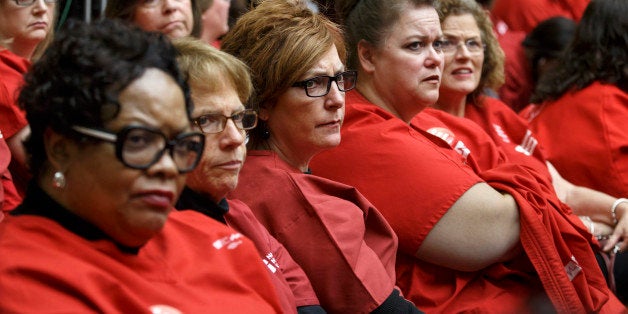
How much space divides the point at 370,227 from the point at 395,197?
20 centimetres

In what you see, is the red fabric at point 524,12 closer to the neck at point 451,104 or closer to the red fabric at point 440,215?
the neck at point 451,104

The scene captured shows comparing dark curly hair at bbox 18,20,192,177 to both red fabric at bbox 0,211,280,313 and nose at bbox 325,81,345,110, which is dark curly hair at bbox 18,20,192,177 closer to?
red fabric at bbox 0,211,280,313

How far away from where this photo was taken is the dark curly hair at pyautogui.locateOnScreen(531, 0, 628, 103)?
4.12 meters

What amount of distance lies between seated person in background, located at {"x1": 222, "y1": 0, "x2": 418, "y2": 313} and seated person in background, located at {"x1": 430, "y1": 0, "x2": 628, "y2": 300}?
96 cm

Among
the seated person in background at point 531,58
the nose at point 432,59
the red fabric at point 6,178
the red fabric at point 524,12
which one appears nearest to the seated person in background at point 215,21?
the nose at point 432,59

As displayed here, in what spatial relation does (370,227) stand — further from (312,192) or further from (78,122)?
(78,122)

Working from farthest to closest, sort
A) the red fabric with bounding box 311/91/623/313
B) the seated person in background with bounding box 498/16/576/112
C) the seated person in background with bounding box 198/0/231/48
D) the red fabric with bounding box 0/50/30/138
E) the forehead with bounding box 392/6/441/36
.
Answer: the seated person in background with bounding box 498/16/576/112 → the seated person in background with bounding box 198/0/231/48 → the forehead with bounding box 392/6/441/36 → the red fabric with bounding box 311/91/623/313 → the red fabric with bounding box 0/50/30/138

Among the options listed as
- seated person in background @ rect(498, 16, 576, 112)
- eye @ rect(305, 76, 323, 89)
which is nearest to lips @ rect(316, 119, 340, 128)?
eye @ rect(305, 76, 323, 89)

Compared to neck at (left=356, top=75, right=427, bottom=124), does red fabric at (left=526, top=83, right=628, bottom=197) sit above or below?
below

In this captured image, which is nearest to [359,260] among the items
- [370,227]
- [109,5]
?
[370,227]

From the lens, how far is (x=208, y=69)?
2408mm

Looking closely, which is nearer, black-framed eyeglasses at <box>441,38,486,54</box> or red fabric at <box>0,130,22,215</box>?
red fabric at <box>0,130,22,215</box>

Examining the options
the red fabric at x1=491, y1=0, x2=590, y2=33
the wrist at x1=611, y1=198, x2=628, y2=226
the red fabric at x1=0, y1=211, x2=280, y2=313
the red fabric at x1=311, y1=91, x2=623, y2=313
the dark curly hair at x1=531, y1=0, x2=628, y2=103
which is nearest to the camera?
the red fabric at x1=0, y1=211, x2=280, y2=313

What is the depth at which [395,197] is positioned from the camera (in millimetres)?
2969
